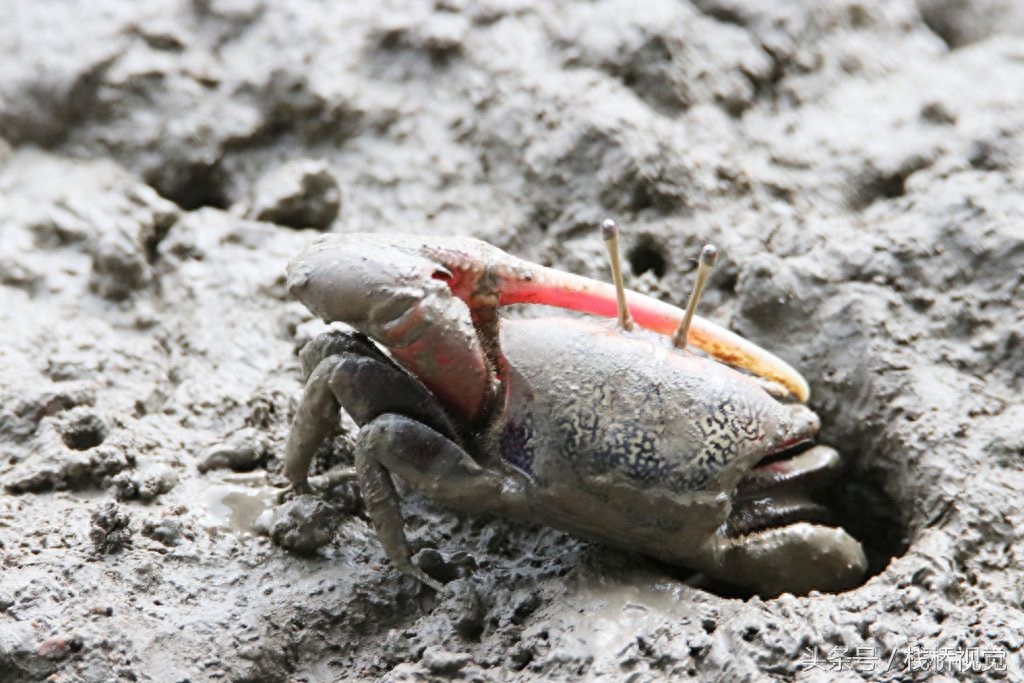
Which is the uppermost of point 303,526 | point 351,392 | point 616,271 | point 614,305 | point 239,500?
point 616,271

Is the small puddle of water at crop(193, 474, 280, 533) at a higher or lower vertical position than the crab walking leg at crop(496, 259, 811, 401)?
lower

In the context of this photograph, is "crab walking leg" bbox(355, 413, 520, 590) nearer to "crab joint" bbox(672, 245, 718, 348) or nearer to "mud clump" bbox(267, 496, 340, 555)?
"mud clump" bbox(267, 496, 340, 555)

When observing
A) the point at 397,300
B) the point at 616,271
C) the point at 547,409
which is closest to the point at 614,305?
the point at 616,271

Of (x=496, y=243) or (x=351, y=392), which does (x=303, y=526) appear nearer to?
(x=351, y=392)

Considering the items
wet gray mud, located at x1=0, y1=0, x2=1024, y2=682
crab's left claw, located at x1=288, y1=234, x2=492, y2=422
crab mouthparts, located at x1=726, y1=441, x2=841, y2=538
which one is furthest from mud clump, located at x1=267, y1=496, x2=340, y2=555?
crab mouthparts, located at x1=726, y1=441, x2=841, y2=538

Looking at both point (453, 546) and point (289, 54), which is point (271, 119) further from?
point (453, 546)

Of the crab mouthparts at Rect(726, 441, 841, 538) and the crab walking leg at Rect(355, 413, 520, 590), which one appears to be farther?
the crab mouthparts at Rect(726, 441, 841, 538)
